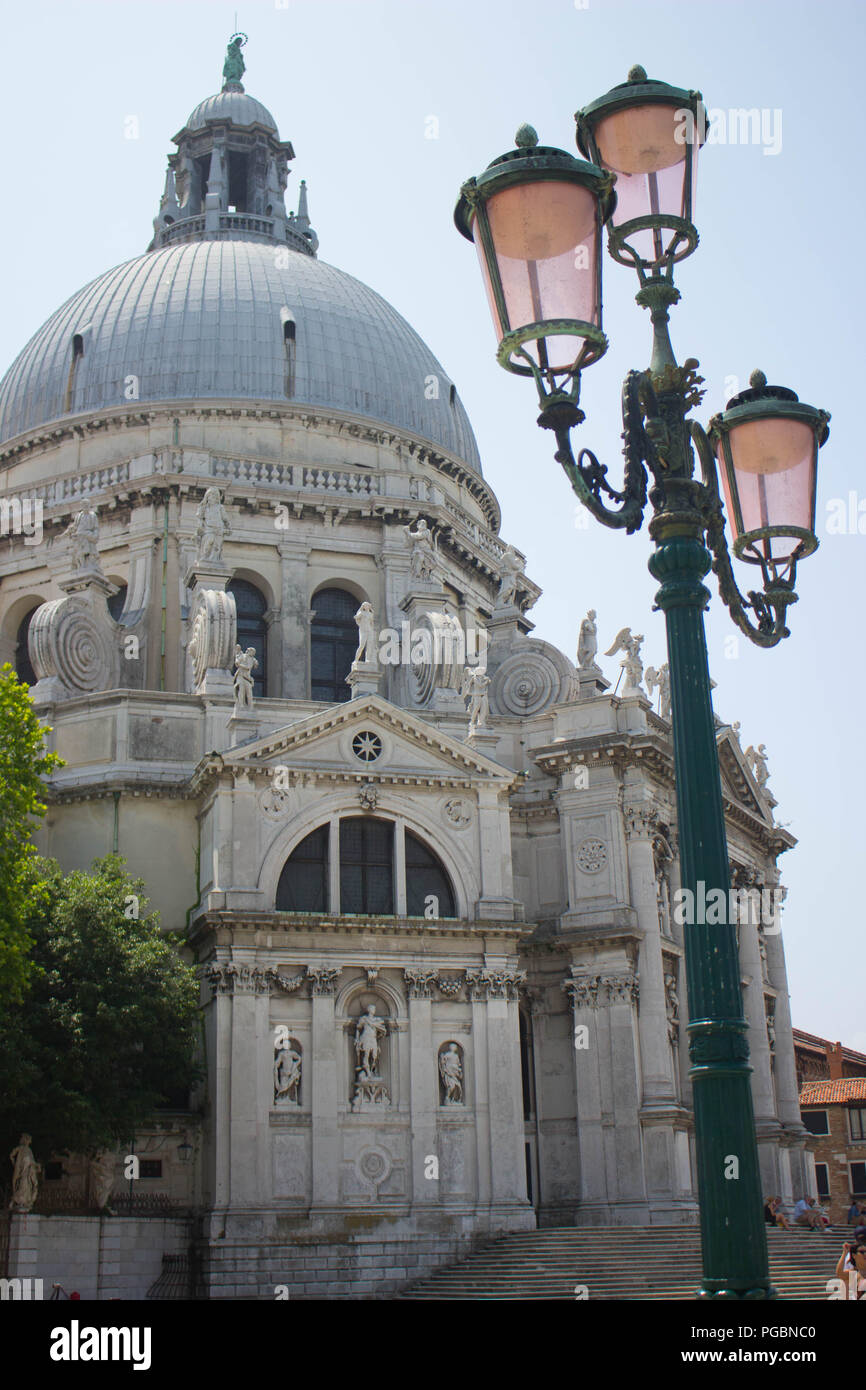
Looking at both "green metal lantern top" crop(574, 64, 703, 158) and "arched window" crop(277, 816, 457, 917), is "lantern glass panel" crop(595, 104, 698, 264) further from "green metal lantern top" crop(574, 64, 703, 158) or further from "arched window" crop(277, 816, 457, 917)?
"arched window" crop(277, 816, 457, 917)

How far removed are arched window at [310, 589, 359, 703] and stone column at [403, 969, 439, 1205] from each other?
1147 centimetres

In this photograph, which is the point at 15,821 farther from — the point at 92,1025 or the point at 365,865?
the point at 365,865

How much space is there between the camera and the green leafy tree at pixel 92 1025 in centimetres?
2981

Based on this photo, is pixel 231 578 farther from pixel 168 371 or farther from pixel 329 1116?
pixel 329 1116

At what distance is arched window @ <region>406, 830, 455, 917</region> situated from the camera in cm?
3609

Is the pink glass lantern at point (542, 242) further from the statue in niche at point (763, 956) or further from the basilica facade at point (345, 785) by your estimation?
the statue in niche at point (763, 956)

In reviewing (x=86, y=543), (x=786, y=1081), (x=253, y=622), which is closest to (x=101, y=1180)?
(x=86, y=543)

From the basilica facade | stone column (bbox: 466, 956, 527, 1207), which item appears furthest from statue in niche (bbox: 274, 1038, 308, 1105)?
stone column (bbox: 466, 956, 527, 1207)

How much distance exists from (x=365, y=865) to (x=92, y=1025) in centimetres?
770

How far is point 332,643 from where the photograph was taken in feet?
148

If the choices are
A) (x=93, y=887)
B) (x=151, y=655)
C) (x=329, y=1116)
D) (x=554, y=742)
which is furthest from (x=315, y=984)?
(x=151, y=655)

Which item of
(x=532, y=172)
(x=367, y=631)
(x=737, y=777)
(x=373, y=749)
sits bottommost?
(x=532, y=172)

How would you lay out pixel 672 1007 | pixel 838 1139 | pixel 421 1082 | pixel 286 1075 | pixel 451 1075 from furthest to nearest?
1. pixel 838 1139
2. pixel 672 1007
3. pixel 451 1075
4. pixel 421 1082
5. pixel 286 1075

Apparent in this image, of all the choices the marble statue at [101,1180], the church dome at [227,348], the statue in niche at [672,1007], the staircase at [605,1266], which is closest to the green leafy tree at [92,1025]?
the marble statue at [101,1180]
